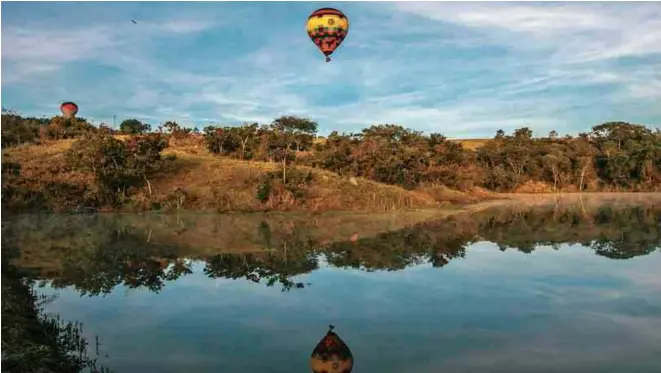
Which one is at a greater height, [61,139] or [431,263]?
[61,139]

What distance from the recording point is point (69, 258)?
56.4 feet

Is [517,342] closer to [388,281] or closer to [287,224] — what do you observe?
[388,281]

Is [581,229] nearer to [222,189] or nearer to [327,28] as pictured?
[327,28]

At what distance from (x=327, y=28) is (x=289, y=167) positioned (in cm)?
1087

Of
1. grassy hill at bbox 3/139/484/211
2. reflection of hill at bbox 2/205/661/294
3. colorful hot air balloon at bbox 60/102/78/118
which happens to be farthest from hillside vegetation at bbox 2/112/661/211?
reflection of hill at bbox 2/205/661/294

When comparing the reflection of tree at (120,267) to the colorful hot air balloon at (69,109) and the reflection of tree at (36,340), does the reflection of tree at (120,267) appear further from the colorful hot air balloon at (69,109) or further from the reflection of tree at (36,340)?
the colorful hot air balloon at (69,109)

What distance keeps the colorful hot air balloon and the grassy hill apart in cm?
2574

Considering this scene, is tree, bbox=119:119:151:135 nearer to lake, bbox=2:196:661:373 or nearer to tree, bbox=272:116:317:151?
tree, bbox=272:116:317:151

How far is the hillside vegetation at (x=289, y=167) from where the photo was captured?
3247cm

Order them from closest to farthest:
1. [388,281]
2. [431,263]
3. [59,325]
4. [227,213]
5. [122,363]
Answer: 1. [122,363]
2. [59,325]
3. [388,281]
4. [431,263]
5. [227,213]

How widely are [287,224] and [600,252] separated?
40.9 feet

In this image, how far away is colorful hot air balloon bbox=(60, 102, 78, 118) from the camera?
65.3 metres

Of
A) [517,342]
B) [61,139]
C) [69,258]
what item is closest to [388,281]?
[517,342]

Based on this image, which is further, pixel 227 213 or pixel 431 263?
pixel 227 213
